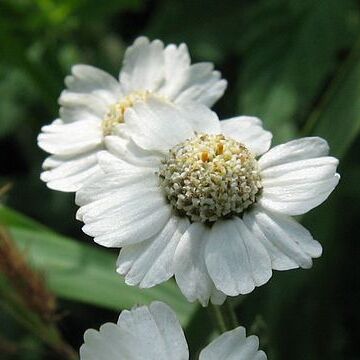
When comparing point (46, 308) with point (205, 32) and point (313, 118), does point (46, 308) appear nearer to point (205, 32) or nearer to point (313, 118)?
point (313, 118)

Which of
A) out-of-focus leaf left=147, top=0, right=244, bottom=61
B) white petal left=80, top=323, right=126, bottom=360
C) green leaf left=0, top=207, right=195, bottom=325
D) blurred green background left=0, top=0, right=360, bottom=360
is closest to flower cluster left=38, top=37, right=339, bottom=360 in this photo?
white petal left=80, top=323, right=126, bottom=360

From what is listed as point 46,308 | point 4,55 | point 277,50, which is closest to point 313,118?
point 277,50

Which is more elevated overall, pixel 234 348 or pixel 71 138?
pixel 71 138

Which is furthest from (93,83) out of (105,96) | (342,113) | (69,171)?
(342,113)

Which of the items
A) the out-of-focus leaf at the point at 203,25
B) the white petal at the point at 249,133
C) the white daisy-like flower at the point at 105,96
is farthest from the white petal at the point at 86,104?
the out-of-focus leaf at the point at 203,25

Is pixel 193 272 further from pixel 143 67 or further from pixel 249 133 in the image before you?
pixel 143 67

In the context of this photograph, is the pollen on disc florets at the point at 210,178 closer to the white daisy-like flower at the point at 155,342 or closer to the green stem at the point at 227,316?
the green stem at the point at 227,316

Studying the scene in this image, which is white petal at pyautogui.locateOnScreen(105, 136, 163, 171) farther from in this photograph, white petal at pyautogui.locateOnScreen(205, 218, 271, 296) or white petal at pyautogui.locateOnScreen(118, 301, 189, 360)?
white petal at pyautogui.locateOnScreen(118, 301, 189, 360)
